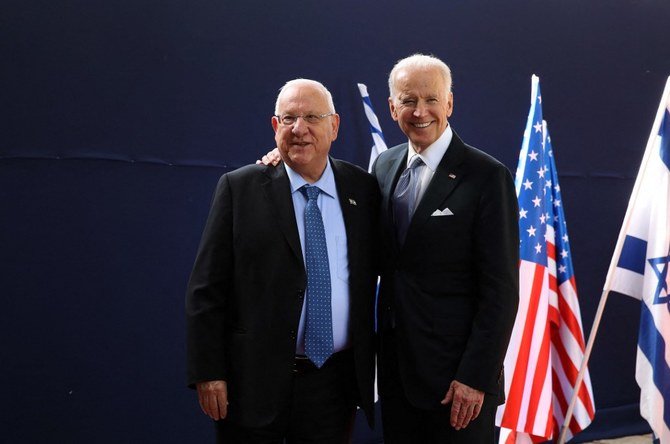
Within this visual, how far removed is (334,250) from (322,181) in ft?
0.65

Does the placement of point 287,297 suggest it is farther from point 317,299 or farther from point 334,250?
point 334,250

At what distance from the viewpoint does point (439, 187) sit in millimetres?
2070

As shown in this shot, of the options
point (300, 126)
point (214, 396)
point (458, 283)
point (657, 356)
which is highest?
point (300, 126)

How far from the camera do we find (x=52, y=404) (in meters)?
2.85

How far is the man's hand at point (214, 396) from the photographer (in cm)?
199

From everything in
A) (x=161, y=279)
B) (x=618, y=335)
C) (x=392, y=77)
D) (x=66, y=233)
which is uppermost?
(x=392, y=77)

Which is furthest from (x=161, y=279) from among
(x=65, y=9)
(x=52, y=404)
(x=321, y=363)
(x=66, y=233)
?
(x=321, y=363)

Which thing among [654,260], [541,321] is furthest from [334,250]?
[654,260]

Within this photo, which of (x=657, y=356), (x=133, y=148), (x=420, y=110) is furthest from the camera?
(x=657, y=356)

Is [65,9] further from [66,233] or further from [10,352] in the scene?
[10,352]

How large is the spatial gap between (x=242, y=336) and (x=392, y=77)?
83 centimetres

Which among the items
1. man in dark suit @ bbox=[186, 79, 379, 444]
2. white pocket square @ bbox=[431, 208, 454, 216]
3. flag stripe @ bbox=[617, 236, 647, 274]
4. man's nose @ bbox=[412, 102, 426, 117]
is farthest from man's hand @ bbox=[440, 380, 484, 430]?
flag stripe @ bbox=[617, 236, 647, 274]

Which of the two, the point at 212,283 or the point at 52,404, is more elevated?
the point at 212,283

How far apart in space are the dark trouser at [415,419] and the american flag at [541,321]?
1.21m
